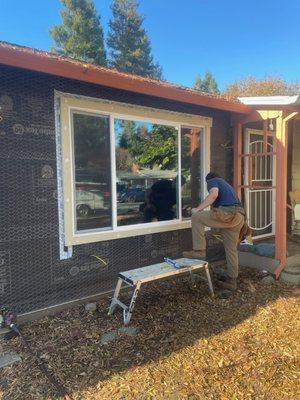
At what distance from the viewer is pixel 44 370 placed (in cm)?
283

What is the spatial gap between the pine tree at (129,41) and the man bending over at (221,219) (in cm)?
2554

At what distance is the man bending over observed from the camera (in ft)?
14.9

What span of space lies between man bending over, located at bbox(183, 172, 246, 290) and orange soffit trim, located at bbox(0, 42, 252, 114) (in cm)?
108

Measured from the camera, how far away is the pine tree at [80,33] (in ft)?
86.1

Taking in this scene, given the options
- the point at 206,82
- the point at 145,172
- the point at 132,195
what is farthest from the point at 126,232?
the point at 206,82

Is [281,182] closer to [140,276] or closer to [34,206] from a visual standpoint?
[140,276]

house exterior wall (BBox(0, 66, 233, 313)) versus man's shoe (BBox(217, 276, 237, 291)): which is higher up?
house exterior wall (BBox(0, 66, 233, 313))

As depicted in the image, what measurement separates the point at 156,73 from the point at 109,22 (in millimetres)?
5753

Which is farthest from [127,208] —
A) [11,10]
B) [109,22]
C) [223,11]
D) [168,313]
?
[109,22]

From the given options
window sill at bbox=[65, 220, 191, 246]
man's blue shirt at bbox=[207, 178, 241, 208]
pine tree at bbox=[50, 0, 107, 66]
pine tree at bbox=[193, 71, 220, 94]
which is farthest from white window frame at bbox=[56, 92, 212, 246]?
pine tree at bbox=[193, 71, 220, 94]

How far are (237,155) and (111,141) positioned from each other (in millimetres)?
2368

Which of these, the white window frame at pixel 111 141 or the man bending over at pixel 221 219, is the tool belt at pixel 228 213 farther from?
the white window frame at pixel 111 141

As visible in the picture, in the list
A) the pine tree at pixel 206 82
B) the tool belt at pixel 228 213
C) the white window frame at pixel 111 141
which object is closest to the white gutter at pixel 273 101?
the white window frame at pixel 111 141

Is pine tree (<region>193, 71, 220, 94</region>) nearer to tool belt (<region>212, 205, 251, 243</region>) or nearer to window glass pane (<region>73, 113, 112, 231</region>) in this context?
tool belt (<region>212, 205, 251, 243</region>)
